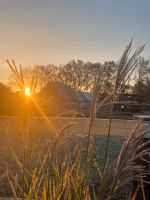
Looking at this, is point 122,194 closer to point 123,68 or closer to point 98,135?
point 123,68

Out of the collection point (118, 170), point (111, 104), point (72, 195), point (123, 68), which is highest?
point (123, 68)

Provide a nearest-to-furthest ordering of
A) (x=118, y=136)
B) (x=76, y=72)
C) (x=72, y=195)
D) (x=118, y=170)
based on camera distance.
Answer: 1. (x=118, y=170)
2. (x=72, y=195)
3. (x=118, y=136)
4. (x=76, y=72)

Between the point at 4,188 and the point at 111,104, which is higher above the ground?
the point at 111,104

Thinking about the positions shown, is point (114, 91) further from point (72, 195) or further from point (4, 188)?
point (4, 188)

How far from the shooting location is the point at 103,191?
6.44ft

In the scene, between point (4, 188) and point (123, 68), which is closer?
point (123, 68)

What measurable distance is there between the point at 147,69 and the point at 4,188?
53.1 meters

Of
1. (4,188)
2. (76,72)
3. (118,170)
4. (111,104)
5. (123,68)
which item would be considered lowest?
(4,188)

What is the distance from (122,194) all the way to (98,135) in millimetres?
4292

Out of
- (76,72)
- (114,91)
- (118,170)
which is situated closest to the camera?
(118,170)

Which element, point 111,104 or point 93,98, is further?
point 111,104

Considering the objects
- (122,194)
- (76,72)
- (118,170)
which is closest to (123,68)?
(118,170)

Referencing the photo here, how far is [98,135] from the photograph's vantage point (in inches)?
372

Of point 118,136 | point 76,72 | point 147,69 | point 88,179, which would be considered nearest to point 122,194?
point 88,179
